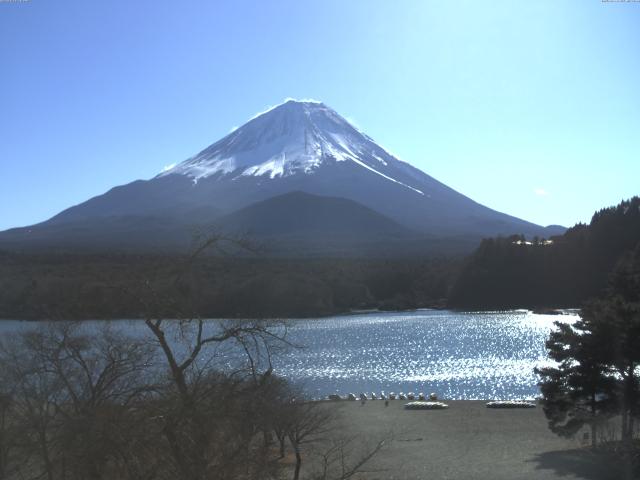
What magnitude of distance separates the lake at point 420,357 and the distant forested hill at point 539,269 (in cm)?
831

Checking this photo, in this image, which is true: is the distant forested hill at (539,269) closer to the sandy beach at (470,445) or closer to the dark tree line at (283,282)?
the dark tree line at (283,282)

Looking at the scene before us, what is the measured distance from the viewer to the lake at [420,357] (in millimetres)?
24938

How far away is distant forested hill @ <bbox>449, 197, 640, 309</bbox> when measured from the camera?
57562 millimetres

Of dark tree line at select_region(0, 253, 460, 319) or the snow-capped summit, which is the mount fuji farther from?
dark tree line at select_region(0, 253, 460, 319)

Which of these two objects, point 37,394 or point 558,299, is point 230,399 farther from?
point 558,299

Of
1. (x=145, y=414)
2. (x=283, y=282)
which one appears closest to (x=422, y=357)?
(x=283, y=282)

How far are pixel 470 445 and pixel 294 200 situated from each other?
8336cm

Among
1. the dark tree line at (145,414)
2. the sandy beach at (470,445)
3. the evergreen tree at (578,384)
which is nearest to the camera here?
the dark tree line at (145,414)

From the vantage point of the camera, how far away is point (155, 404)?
4.31m

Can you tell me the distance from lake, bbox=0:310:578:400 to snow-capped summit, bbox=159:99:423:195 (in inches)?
2671

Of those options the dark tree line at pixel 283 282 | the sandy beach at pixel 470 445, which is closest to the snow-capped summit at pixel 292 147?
the dark tree line at pixel 283 282

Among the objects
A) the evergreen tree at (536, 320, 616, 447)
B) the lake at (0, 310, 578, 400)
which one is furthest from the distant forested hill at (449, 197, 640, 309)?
the evergreen tree at (536, 320, 616, 447)

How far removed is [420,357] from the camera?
3244cm

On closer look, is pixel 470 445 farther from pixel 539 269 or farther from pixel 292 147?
pixel 292 147
